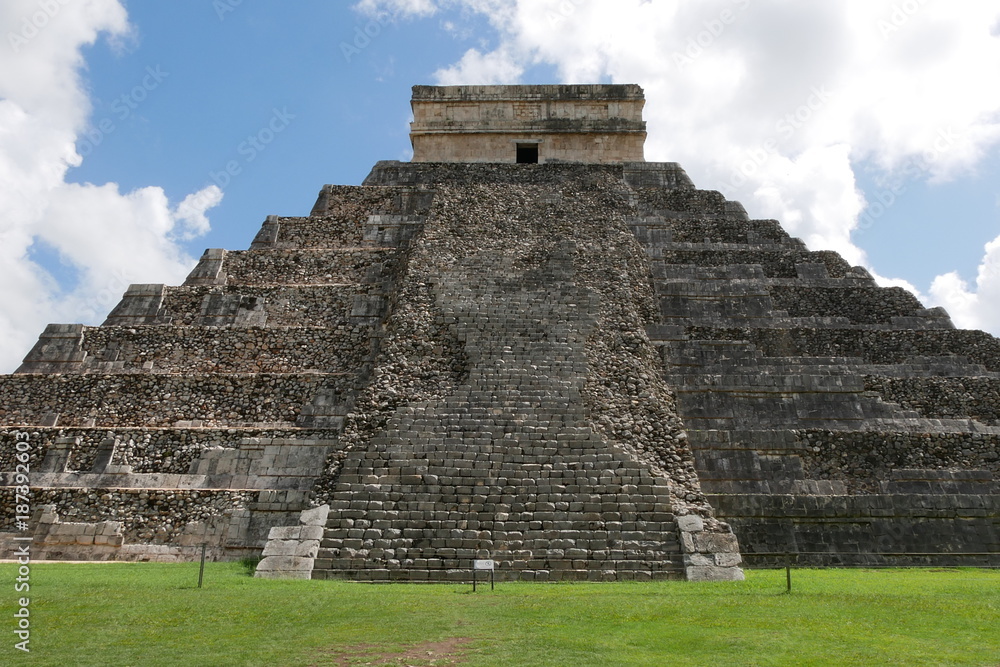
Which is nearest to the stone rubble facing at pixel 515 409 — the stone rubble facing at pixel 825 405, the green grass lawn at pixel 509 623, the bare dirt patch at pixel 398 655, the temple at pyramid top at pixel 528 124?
the stone rubble facing at pixel 825 405

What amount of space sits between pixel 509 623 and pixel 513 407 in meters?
5.52

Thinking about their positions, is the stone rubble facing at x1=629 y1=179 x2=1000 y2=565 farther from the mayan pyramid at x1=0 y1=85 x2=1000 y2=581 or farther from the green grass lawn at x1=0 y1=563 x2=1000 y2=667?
the green grass lawn at x1=0 y1=563 x2=1000 y2=667

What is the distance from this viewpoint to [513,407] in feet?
36.8

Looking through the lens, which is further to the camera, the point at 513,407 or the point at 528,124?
the point at 528,124

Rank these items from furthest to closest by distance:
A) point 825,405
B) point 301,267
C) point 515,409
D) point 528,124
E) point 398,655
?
point 528,124, point 301,267, point 825,405, point 515,409, point 398,655

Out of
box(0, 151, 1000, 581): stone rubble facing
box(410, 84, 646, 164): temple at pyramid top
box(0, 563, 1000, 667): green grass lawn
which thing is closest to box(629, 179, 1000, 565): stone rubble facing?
box(0, 151, 1000, 581): stone rubble facing

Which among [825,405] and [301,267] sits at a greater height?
[301,267]

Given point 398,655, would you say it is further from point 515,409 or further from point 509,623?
point 515,409

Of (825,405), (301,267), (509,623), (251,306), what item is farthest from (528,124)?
(509,623)

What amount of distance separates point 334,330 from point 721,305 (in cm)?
833

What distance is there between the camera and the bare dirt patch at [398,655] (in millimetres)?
4707

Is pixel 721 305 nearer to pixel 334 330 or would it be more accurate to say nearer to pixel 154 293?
pixel 334 330

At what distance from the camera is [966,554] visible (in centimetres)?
976

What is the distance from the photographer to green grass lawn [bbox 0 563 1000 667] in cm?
484
